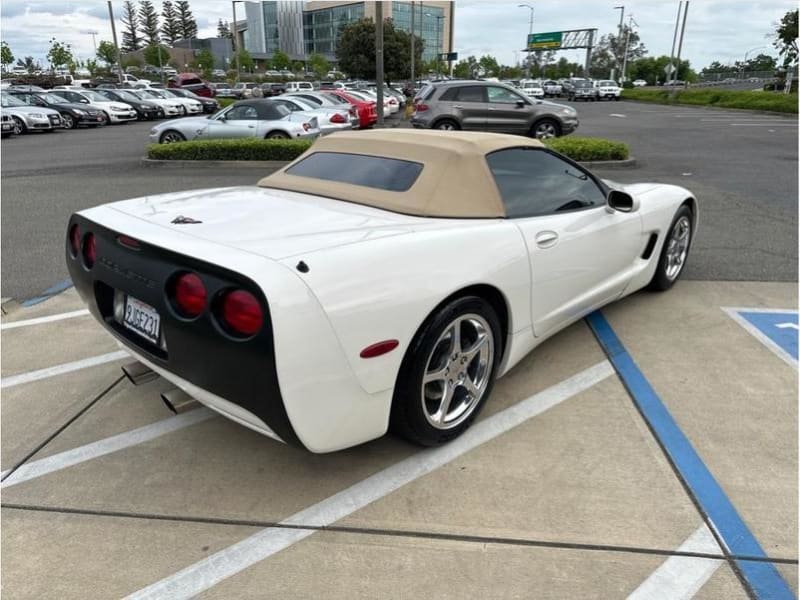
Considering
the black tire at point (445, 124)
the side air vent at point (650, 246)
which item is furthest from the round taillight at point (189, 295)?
the black tire at point (445, 124)

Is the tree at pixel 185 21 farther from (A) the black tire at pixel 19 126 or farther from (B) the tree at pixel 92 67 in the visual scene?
(A) the black tire at pixel 19 126

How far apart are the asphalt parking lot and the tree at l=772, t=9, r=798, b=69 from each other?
40653 mm

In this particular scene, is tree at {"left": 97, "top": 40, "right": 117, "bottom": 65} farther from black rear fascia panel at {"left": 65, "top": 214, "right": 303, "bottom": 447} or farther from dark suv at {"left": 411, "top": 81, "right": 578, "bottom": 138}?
black rear fascia panel at {"left": 65, "top": 214, "right": 303, "bottom": 447}

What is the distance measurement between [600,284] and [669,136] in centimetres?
1666

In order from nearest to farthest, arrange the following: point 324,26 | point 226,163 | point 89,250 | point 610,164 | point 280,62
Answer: point 89,250 → point 610,164 → point 226,163 → point 280,62 → point 324,26

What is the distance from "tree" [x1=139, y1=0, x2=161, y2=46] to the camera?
10988 cm

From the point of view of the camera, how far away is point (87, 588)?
2107 mm

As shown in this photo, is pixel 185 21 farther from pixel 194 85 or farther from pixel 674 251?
pixel 674 251

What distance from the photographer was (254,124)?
1353 centimetres

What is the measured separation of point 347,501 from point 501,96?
1340 cm

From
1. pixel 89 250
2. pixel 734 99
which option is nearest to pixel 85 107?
pixel 89 250

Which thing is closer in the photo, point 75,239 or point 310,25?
point 75,239

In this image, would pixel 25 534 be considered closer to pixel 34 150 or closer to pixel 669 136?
pixel 34 150

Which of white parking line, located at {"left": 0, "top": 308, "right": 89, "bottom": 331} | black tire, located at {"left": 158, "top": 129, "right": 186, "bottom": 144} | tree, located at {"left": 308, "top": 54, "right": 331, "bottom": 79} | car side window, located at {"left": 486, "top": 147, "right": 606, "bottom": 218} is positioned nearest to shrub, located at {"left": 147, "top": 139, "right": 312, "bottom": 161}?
black tire, located at {"left": 158, "top": 129, "right": 186, "bottom": 144}
